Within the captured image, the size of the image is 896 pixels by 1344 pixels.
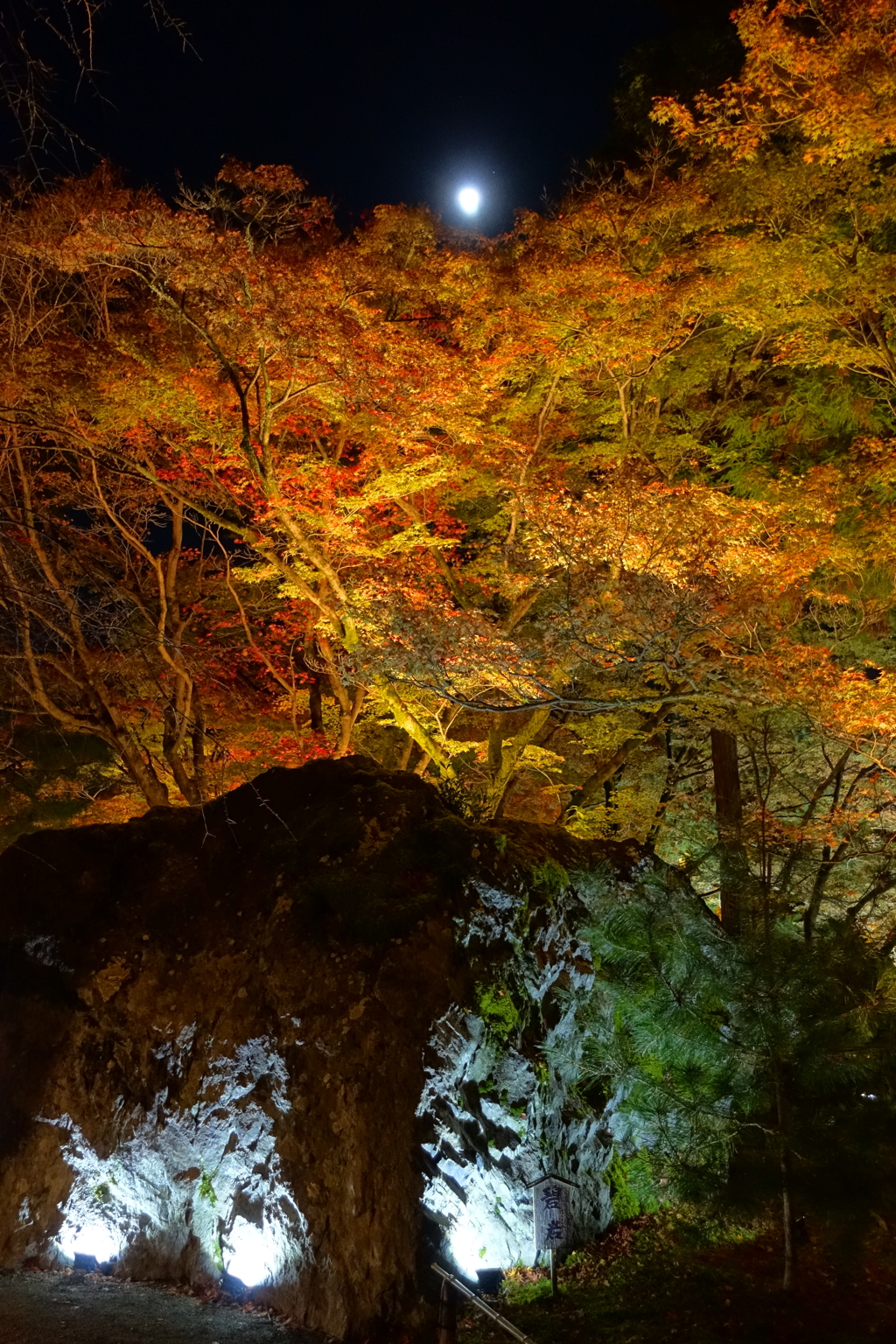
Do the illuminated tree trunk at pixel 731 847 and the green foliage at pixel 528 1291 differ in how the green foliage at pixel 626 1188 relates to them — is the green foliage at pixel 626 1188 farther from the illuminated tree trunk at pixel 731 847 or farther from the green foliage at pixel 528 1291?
the illuminated tree trunk at pixel 731 847

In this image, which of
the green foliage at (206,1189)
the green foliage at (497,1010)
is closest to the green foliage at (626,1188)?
the green foliage at (497,1010)

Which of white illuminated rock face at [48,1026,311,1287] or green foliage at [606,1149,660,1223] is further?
green foliage at [606,1149,660,1223]

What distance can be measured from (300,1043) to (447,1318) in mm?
2279

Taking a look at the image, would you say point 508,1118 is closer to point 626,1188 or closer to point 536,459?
point 626,1188

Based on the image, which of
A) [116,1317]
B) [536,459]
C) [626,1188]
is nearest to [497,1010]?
[626,1188]

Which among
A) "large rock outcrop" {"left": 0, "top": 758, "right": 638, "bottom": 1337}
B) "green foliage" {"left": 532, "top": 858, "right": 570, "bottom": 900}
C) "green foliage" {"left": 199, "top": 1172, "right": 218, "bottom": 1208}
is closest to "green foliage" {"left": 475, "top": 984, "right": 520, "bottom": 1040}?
"large rock outcrop" {"left": 0, "top": 758, "right": 638, "bottom": 1337}

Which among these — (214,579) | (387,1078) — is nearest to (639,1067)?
(387,1078)

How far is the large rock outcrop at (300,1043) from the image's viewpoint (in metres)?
6.51

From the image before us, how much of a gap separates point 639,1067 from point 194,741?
32.2ft

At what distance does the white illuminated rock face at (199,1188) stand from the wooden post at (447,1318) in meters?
1.53

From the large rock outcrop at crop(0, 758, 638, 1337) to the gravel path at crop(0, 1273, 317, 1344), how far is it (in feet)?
0.79

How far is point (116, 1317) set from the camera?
6668 mm

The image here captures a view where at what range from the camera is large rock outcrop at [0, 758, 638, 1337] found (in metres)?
6.51

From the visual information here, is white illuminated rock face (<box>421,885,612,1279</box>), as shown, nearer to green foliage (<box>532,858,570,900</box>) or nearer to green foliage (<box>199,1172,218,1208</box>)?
green foliage (<box>532,858,570,900</box>)
